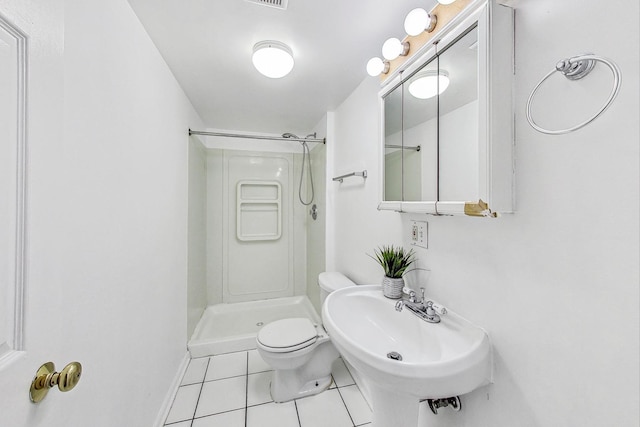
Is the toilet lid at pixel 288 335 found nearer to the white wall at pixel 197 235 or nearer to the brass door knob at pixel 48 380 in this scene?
the white wall at pixel 197 235

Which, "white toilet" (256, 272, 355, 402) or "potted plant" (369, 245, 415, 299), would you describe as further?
"white toilet" (256, 272, 355, 402)

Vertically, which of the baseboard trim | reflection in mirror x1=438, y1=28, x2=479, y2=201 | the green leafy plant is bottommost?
the baseboard trim

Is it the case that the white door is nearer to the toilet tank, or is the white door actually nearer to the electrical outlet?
the electrical outlet

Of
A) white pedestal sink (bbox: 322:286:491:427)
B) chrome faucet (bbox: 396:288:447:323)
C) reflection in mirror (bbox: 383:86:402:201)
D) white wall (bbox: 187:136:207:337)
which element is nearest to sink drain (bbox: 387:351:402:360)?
white pedestal sink (bbox: 322:286:491:427)

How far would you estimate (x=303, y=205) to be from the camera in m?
3.14

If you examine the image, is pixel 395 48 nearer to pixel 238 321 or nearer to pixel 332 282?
pixel 332 282

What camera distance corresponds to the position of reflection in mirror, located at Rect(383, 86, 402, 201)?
1.25m

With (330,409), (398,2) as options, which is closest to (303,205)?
(330,409)

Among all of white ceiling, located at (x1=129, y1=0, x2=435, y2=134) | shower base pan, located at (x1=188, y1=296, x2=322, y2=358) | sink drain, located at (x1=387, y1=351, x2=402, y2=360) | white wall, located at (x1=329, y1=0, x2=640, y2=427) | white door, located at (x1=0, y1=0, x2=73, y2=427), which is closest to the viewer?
white door, located at (x1=0, y1=0, x2=73, y2=427)

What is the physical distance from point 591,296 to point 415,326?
57cm

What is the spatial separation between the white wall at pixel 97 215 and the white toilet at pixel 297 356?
0.66 meters

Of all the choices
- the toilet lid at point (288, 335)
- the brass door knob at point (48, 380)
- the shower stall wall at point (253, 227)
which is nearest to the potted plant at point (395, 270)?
the toilet lid at point (288, 335)

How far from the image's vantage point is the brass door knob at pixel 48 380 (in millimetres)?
491

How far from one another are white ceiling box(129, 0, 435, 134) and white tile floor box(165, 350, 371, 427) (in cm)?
213
